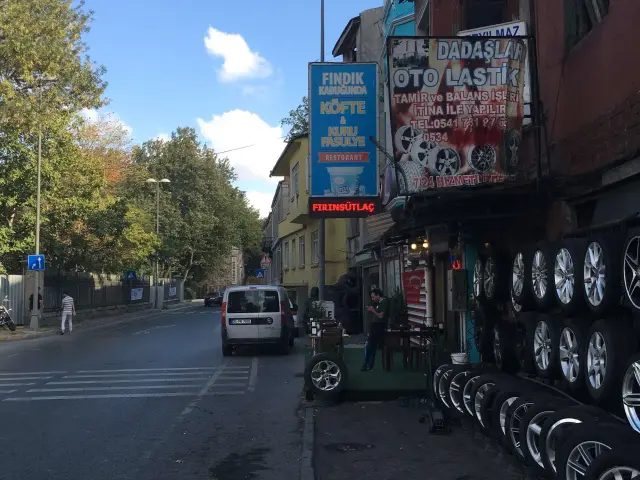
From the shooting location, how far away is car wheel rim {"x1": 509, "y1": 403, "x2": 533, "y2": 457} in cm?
562

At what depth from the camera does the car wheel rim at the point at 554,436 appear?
475 cm

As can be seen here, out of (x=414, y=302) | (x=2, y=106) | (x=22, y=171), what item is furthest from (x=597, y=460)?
(x=22, y=171)

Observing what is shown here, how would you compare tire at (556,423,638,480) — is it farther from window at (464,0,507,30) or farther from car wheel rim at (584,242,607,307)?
window at (464,0,507,30)

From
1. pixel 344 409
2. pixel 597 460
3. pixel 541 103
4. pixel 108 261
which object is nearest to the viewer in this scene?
pixel 597 460

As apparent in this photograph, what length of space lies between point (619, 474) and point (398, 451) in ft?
10.6

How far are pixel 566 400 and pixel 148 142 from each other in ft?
192

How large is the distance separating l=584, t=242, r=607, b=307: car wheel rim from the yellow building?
61.2 ft

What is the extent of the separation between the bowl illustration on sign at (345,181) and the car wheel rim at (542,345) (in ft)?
24.5

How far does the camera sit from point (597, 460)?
4043 millimetres

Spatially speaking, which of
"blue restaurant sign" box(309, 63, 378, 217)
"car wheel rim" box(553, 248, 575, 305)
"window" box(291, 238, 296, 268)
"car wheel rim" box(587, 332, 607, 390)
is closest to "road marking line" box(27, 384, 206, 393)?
"blue restaurant sign" box(309, 63, 378, 217)

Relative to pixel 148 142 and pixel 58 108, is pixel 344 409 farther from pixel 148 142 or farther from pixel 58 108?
pixel 148 142

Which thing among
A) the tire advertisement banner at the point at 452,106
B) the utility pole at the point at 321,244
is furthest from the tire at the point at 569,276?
the utility pole at the point at 321,244

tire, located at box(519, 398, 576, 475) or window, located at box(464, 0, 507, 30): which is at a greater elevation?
window, located at box(464, 0, 507, 30)

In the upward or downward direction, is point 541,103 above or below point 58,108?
below
